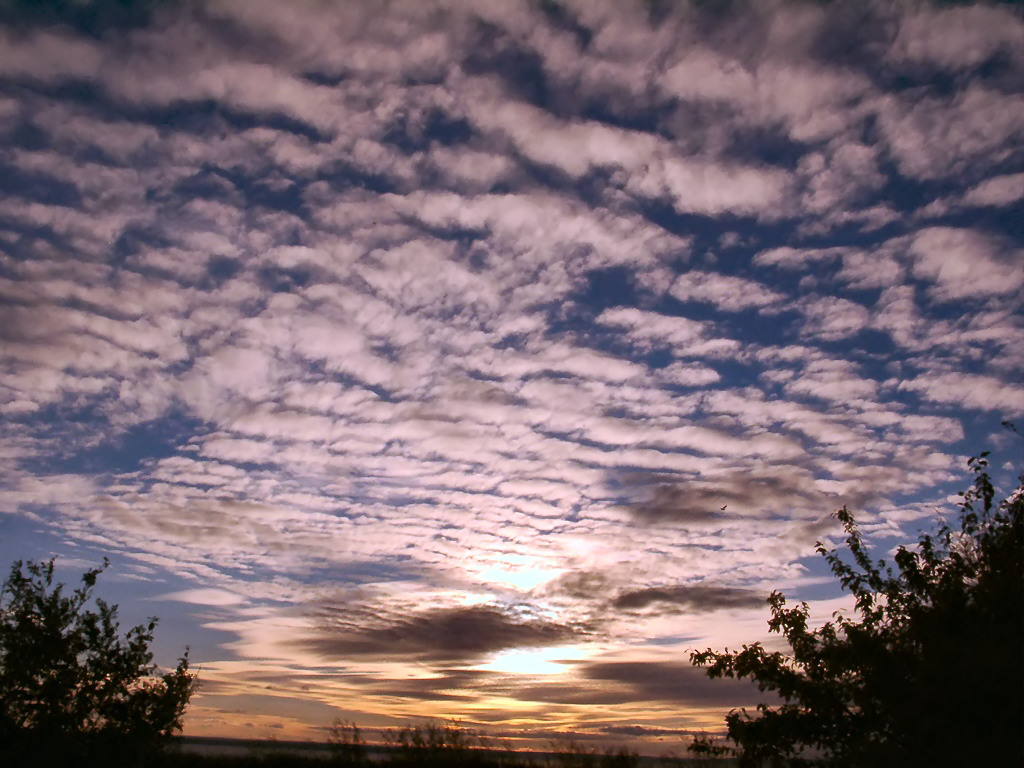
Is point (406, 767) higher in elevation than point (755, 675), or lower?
lower

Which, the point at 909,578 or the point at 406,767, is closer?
the point at 909,578

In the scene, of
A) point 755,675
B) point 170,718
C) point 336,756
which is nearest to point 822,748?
point 755,675

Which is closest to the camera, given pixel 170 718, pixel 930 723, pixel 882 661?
pixel 930 723

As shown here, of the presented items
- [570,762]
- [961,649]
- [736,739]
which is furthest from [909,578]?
[570,762]

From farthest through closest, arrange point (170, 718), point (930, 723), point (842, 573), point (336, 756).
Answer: point (336, 756)
point (170, 718)
point (842, 573)
point (930, 723)

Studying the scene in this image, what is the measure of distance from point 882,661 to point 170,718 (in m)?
18.2

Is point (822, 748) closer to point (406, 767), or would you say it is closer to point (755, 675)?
point (755, 675)

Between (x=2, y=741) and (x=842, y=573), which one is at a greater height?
(x=842, y=573)

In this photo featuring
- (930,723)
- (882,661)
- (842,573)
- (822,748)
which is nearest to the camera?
(930,723)

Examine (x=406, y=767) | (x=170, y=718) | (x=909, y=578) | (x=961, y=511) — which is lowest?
(x=406, y=767)

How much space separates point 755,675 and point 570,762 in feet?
22.7

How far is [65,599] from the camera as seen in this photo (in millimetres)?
21547

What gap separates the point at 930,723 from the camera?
43.4 ft

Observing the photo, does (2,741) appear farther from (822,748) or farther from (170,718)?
(822,748)
